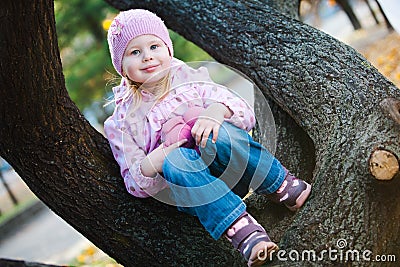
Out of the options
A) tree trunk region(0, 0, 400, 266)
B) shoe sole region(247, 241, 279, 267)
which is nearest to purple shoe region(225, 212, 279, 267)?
shoe sole region(247, 241, 279, 267)

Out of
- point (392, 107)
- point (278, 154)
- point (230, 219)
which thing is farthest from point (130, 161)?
point (392, 107)

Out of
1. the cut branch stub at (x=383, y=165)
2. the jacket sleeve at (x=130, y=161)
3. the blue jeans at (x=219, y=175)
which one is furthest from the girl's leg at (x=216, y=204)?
the cut branch stub at (x=383, y=165)

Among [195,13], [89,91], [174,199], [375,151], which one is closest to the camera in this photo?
[375,151]

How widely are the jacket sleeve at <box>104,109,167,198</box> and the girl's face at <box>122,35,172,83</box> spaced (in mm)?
184

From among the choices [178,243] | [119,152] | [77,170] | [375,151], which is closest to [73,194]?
[77,170]

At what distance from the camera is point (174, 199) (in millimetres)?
2230

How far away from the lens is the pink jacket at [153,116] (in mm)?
2150

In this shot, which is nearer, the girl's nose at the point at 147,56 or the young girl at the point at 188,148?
the young girl at the point at 188,148

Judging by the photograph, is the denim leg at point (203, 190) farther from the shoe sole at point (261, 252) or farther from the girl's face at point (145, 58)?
the girl's face at point (145, 58)

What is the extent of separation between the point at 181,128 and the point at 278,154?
2.44ft

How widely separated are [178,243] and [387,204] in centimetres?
77

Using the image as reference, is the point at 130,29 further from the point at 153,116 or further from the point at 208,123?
the point at 208,123

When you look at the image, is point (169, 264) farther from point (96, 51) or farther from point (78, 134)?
point (96, 51)

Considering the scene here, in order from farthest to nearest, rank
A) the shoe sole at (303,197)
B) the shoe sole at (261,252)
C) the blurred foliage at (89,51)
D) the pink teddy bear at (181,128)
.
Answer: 1. the blurred foliage at (89,51)
2. the shoe sole at (303,197)
3. the pink teddy bear at (181,128)
4. the shoe sole at (261,252)
